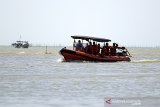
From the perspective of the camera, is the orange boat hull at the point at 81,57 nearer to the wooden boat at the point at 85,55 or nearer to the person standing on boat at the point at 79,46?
the wooden boat at the point at 85,55

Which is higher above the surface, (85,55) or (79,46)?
(79,46)

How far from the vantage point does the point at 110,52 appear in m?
48.8

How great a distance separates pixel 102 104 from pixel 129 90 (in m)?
4.66

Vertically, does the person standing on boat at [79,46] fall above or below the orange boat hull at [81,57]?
above

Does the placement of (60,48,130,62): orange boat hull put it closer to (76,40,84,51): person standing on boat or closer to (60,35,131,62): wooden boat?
(60,35,131,62): wooden boat

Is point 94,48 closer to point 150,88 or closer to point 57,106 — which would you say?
point 150,88

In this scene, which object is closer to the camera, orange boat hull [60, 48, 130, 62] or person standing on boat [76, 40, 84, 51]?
orange boat hull [60, 48, 130, 62]

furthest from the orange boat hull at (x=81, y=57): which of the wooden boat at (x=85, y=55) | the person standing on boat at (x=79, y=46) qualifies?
the person standing on boat at (x=79, y=46)

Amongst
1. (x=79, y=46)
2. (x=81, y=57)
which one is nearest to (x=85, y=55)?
(x=81, y=57)

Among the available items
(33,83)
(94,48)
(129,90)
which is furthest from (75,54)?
(129,90)

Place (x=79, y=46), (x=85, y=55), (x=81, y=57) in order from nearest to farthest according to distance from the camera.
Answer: (x=85, y=55) → (x=81, y=57) → (x=79, y=46)

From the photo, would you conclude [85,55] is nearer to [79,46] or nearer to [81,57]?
[81,57]

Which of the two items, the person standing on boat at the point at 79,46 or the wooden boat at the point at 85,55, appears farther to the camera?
the person standing on boat at the point at 79,46

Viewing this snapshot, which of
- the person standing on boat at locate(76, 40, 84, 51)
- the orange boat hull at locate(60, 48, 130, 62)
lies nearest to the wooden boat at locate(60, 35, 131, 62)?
the orange boat hull at locate(60, 48, 130, 62)
